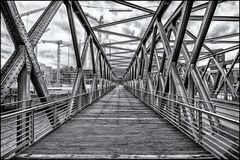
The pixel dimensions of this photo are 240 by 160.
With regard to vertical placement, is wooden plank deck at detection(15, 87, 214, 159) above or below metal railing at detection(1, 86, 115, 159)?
below

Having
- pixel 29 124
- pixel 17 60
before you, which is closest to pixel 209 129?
pixel 29 124

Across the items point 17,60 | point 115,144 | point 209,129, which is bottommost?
point 115,144

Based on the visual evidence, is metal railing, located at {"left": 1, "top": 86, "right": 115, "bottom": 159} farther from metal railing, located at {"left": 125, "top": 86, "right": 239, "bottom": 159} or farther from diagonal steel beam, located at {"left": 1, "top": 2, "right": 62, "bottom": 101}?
metal railing, located at {"left": 125, "top": 86, "right": 239, "bottom": 159}

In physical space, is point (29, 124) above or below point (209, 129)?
above

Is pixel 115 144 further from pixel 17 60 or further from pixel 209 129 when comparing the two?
pixel 17 60

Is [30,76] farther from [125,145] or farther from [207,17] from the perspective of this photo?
[207,17]

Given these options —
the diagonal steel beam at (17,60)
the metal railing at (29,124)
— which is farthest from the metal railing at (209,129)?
the diagonal steel beam at (17,60)

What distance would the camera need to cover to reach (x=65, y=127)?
5.47 meters

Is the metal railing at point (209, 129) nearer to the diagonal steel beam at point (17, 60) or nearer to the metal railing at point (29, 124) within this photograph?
the metal railing at point (29, 124)

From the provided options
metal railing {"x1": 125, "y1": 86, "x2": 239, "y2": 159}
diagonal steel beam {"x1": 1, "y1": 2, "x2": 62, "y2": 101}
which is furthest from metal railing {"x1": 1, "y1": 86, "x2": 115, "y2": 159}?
metal railing {"x1": 125, "y1": 86, "x2": 239, "y2": 159}

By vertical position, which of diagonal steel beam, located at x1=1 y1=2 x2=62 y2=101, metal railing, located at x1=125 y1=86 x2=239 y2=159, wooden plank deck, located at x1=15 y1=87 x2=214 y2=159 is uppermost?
diagonal steel beam, located at x1=1 y1=2 x2=62 y2=101

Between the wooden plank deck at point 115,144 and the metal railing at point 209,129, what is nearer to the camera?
the metal railing at point 209,129

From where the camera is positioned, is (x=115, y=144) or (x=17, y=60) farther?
(x=115, y=144)

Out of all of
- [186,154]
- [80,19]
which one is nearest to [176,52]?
[186,154]
